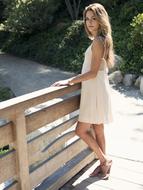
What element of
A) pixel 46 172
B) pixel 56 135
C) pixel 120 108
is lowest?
pixel 120 108

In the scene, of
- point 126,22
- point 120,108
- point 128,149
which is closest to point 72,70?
point 126,22

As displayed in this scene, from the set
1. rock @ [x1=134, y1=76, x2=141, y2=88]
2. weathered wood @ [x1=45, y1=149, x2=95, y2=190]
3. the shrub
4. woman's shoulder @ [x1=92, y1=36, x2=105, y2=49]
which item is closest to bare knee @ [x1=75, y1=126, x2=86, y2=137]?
weathered wood @ [x1=45, y1=149, x2=95, y2=190]

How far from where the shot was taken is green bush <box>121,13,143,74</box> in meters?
9.35

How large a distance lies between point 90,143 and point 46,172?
1.80ft

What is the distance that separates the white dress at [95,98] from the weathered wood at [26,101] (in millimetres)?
225

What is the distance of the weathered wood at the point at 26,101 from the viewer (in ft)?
9.48

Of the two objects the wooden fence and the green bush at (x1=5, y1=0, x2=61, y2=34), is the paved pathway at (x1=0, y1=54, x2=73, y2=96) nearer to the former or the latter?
the green bush at (x1=5, y1=0, x2=61, y2=34)

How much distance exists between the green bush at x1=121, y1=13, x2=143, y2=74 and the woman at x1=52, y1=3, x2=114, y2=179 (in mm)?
5572

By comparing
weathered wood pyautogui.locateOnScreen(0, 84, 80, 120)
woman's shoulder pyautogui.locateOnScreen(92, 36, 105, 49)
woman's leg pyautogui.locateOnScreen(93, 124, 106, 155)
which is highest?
woman's shoulder pyautogui.locateOnScreen(92, 36, 105, 49)

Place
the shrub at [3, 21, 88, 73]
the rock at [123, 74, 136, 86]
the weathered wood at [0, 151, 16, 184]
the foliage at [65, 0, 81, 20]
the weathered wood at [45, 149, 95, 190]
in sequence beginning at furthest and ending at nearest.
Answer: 1. the foliage at [65, 0, 81, 20]
2. the shrub at [3, 21, 88, 73]
3. the rock at [123, 74, 136, 86]
4. the weathered wood at [45, 149, 95, 190]
5. the weathered wood at [0, 151, 16, 184]

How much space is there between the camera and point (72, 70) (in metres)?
11.0

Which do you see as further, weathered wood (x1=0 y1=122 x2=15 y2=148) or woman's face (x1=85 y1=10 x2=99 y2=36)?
woman's face (x1=85 y1=10 x2=99 y2=36)

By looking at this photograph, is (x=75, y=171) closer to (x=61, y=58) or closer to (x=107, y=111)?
(x=107, y=111)

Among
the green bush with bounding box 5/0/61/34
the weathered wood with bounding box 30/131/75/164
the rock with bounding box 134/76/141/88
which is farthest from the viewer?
the green bush with bounding box 5/0/61/34
